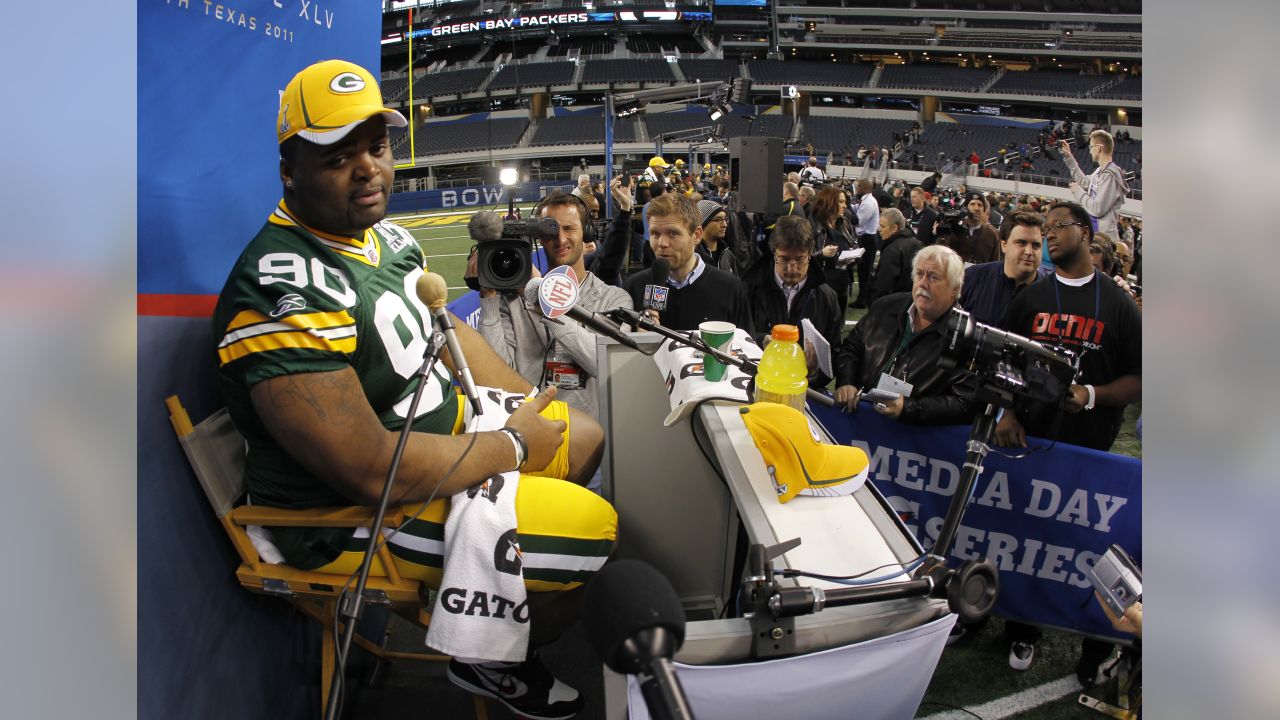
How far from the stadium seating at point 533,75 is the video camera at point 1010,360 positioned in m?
45.8

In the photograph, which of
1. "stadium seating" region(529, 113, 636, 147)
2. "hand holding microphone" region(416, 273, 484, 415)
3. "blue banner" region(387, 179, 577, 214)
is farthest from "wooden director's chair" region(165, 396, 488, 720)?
"stadium seating" region(529, 113, 636, 147)

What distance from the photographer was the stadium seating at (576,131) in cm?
4112

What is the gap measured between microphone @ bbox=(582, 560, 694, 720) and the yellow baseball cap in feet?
4.65

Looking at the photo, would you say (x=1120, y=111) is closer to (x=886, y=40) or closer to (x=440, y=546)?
(x=886, y=40)

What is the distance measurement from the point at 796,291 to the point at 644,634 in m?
3.85

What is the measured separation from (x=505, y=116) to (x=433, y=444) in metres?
46.7

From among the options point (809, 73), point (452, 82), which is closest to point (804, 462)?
point (452, 82)

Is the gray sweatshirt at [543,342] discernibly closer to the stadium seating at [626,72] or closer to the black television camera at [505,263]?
the black television camera at [505,263]

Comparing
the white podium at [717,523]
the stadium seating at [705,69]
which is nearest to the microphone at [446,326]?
the white podium at [717,523]

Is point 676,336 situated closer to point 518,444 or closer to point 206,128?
point 518,444

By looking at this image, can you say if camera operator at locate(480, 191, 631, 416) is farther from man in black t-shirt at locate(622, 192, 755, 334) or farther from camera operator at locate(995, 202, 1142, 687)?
camera operator at locate(995, 202, 1142, 687)

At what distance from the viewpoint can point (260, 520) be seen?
81.4 inches

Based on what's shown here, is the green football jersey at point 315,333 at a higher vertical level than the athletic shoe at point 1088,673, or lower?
higher

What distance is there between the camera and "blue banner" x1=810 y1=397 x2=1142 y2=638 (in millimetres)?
3113
